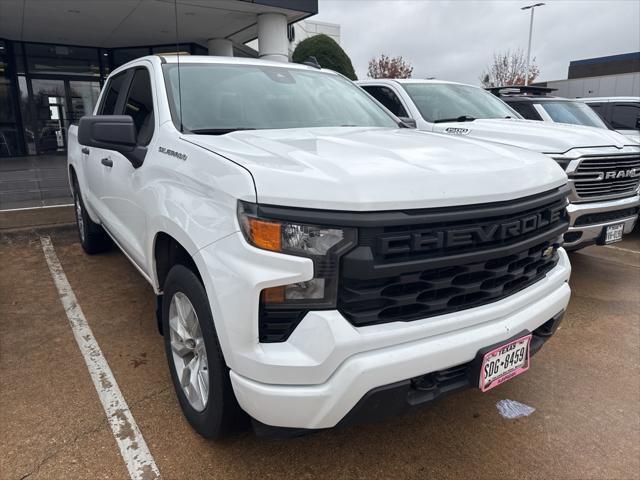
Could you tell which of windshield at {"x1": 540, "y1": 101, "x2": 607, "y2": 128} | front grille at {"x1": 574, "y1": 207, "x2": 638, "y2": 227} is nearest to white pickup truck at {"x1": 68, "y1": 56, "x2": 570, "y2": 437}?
front grille at {"x1": 574, "y1": 207, "x2": 638, "y2": 227}

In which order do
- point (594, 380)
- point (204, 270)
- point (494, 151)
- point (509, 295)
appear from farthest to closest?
point (594, 380) < point (494, 151) < point (509, 295) < point (204, 270)

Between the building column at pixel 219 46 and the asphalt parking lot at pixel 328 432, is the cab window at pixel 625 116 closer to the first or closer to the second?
the asphalt parking lot at pixel 328 432

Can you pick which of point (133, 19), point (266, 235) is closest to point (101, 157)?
point (266, 235)

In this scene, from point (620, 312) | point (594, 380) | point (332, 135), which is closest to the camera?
point (332, 135)

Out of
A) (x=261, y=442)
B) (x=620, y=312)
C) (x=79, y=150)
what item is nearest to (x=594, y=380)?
(x=620, y=312)

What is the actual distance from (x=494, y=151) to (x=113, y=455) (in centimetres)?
234

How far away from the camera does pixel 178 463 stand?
225 cm

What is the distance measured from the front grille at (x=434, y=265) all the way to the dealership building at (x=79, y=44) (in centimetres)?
877

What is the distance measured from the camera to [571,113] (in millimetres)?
7438

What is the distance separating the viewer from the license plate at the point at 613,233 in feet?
14.7

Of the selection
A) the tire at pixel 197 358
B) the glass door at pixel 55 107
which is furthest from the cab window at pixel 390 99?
the glass door at pixel 55 107

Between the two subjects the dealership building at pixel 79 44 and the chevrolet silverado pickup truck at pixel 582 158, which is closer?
the chevrolet silverado pickup truck at pixel 582 158

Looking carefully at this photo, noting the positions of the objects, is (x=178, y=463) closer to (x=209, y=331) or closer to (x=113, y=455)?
(x=113, y=455)

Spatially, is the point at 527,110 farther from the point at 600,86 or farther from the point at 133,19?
the point at 600,86
